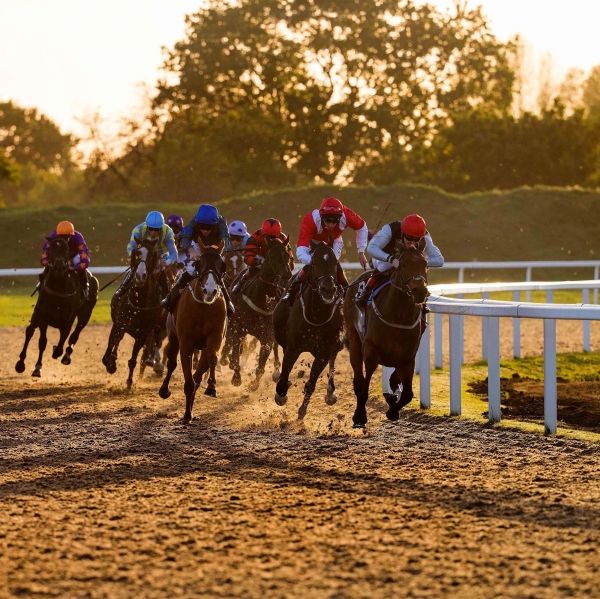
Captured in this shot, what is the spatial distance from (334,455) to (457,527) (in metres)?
2.24

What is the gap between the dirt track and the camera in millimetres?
4562

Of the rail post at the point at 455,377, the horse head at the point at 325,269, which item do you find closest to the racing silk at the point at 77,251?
the horse head at the point at 325,269

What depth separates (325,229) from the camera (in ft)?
31.5

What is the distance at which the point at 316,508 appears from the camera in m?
5.88

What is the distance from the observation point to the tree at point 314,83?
47.9 m

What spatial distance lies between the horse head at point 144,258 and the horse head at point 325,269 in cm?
238

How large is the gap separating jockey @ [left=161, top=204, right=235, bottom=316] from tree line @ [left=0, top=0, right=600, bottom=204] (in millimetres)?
37139

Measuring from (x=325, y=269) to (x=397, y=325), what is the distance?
38.1 inches

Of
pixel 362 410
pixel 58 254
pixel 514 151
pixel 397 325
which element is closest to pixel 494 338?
pixel 397 325

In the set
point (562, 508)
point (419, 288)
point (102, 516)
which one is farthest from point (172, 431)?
point (562, 508)

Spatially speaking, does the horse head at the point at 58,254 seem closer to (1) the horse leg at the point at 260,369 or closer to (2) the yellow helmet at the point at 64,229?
(2) the yellow helmet at the point at 64,229

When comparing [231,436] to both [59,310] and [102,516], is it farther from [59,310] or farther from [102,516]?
[59,310]

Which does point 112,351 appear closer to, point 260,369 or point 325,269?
point 260,369

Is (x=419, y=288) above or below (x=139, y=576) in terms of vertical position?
above
